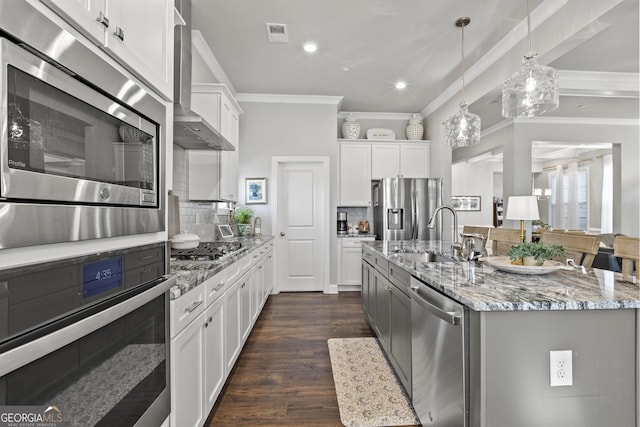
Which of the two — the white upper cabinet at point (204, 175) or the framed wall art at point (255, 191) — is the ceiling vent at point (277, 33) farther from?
the framed wall art at point (255, 191)

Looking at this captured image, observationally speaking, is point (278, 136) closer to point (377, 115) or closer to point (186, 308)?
point (377, 115)

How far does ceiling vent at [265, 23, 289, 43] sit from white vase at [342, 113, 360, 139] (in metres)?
2.14

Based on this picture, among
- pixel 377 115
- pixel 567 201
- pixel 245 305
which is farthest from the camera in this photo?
pixel 567 201

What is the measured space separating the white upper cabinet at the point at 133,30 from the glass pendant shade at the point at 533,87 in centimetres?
234

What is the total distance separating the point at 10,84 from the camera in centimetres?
57

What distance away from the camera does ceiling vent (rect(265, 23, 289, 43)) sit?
118 inches

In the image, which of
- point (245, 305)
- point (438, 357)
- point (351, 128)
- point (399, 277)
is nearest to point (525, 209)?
point (399, 277)

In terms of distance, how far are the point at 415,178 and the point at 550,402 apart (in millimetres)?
3986

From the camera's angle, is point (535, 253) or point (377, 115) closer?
point (535, 253)

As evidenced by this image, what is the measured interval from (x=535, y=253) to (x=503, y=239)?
1.81 metres

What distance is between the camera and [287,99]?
481 centimetres

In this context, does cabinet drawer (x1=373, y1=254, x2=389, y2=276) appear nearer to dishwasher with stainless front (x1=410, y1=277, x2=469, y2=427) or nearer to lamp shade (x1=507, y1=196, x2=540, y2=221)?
dishwasher with stainless front (x1=410, y1=277, x2=469, y2=427)

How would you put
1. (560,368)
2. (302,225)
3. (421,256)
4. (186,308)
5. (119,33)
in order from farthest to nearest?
(302,225)
(421,256)
(186,308)
(560,368)
(119,33)

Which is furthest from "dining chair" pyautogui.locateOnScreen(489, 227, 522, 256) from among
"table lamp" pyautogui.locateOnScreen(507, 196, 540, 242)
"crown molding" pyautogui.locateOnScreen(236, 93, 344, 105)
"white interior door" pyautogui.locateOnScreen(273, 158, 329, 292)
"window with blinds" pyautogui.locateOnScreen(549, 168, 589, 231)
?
"window with blinds" pyautogui.locateOnScreen(549, 168, 589, 231)
